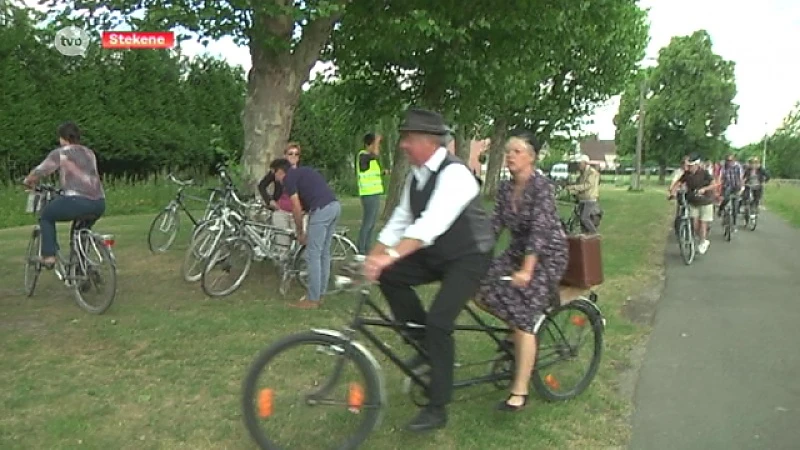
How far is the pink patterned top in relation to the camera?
7.10 metres

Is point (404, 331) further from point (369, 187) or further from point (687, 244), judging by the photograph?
point (687, 244)

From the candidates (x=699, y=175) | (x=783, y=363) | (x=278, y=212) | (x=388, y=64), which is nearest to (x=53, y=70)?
(x=388, y=64)

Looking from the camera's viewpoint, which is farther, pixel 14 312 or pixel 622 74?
pixel 622 74

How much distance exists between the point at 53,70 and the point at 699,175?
1754cm

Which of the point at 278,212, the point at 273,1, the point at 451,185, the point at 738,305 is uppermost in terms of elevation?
the point at 273,1

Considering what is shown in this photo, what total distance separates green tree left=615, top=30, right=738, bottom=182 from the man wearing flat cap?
60901 millimetres

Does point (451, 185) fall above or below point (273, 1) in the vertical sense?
below

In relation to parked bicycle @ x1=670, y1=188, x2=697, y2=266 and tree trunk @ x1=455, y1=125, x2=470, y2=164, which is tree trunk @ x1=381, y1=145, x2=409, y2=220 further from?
tree trunk @ x1=455, y1=125, x2=470, y2=164

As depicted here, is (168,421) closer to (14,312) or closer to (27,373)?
→ (27,373)

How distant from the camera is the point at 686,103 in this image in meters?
63.1

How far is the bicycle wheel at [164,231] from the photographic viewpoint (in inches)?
478

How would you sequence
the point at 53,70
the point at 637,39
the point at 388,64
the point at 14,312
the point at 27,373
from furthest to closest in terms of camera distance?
the point at 637,39 < the point at 53,70 < the point at 388,64 < the point at 14,312 < the point at 27,373

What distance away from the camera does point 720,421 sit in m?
4.88

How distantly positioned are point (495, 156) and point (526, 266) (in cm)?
2805
